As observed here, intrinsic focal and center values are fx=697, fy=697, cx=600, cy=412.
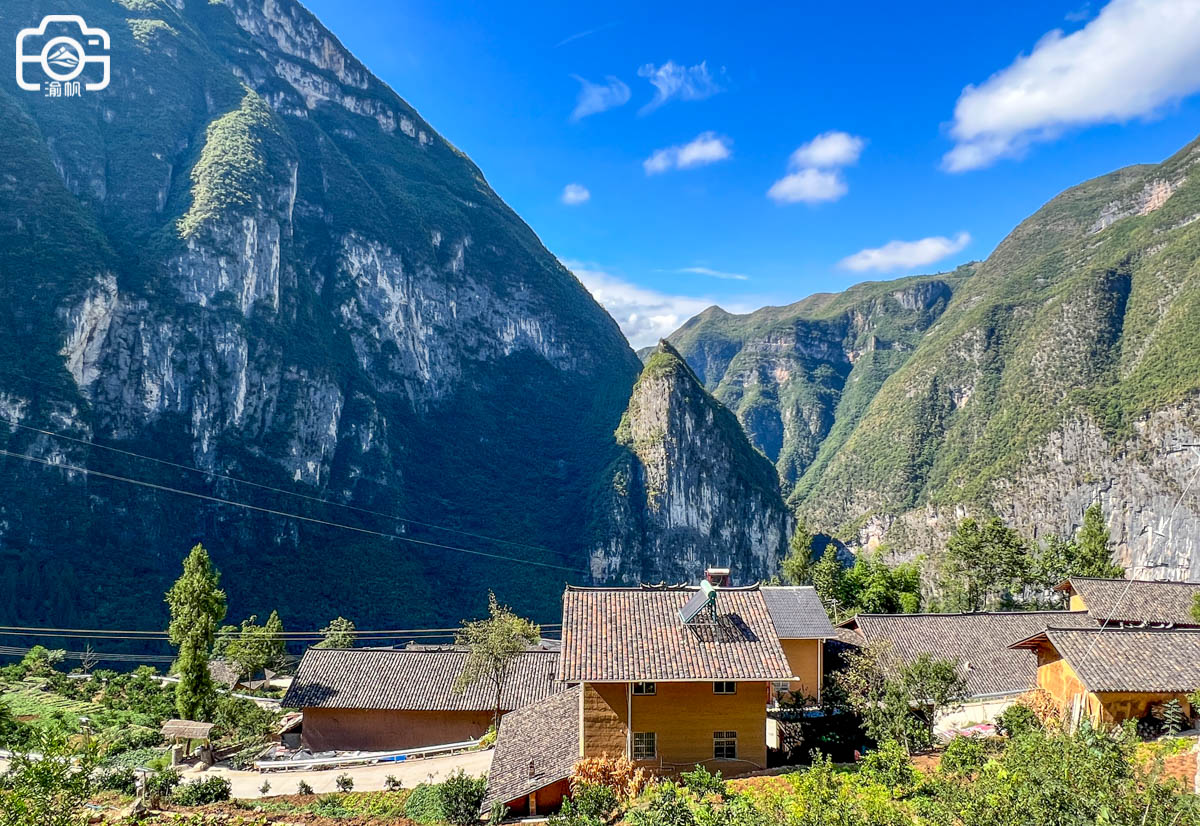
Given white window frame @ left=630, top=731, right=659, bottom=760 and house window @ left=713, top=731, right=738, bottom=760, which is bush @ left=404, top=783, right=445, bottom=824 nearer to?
white window frame @ left=630, top=731, right=659, bottom=760

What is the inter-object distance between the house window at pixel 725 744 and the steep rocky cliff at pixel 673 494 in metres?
129

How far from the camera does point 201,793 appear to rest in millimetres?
25797

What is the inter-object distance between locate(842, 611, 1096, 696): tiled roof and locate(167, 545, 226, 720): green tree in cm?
3857

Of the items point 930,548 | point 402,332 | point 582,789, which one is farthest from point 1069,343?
point 582,789

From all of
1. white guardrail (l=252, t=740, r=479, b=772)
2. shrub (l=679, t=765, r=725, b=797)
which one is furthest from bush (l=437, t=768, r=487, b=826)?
white guardrail (l=252, t=740, r=479, b=772)

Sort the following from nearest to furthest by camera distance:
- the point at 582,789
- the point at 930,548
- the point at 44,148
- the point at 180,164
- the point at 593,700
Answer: the point at 582,789, the point at 593,700, the point at 44,148, the point at 180,164, the point at 930,548

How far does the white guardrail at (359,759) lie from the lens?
3397 centimetres

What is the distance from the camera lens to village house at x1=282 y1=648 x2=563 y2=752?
128 ft

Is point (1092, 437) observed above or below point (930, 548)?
above

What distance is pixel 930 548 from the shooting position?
157 meters

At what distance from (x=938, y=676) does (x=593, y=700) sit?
499 inches

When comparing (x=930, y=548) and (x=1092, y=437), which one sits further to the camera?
(x=930, y=548)

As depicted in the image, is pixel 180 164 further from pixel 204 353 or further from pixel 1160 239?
pixel 1160 239

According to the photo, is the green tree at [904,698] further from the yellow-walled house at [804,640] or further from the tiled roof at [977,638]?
the yellow-walled house at [804,640]
